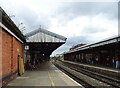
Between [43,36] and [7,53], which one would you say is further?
[43,36]

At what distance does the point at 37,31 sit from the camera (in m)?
26.3

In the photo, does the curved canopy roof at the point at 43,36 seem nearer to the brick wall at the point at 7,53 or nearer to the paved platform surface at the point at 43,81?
the paved platform surface at the point at 43,81

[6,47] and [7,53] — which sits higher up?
[6,47]

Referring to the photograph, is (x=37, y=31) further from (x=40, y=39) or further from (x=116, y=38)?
(x=116, y=38)

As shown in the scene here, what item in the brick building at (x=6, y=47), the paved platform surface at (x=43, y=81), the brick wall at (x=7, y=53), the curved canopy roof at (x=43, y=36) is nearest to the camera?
the brick building at (x=6, y=47)

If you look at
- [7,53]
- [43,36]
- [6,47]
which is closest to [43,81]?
[7,53]

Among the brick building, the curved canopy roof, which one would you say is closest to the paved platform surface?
the brick building

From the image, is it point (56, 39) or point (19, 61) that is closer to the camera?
point (19, 61)

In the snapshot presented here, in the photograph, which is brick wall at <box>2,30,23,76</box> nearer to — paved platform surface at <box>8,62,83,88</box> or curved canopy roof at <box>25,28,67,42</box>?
paved platform surface at <box>8,62,83,88</box>

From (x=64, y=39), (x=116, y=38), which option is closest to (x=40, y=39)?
(x=64, y=39)

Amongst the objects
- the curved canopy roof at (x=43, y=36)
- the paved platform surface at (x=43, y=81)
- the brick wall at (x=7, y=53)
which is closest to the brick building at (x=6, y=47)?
the brick wall at (x=7, y=53)

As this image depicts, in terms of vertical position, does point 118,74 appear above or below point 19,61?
below

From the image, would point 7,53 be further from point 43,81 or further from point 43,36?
point 43,36

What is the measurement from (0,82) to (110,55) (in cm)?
2759
